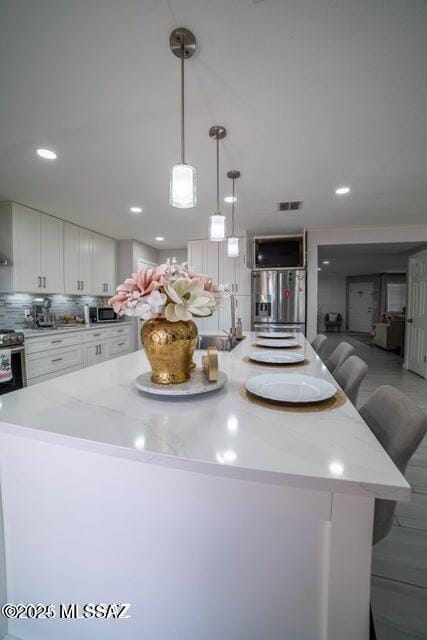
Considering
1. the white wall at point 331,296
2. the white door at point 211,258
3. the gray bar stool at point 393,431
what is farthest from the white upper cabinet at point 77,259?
the white wall at point 331,296

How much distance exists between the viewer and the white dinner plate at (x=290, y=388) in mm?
858

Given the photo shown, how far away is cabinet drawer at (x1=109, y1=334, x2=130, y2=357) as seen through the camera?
4375 millimetres

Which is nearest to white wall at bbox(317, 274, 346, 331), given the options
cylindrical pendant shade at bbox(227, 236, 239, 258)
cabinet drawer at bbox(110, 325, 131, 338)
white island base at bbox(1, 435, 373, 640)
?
cabinet drawer at bbox(110, 325, 131, 338)

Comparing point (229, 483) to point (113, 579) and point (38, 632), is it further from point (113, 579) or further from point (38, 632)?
point (38, 632)

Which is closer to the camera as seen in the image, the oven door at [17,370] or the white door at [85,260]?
the oven door at [17,370]

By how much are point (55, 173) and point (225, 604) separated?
10.0 ft

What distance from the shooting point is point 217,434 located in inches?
26.2

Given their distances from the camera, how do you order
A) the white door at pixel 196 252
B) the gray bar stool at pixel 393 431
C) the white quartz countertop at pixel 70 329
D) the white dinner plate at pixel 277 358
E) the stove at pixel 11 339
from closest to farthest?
the gray bar stool at pixel 393 431 < the white dinner plate at pixel 277 358 < the stove at pixel 11 339 < the white quartz countertop at pixel 70 329 < the white door at pixel 196 252

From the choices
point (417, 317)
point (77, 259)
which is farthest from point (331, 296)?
point (77, 259)

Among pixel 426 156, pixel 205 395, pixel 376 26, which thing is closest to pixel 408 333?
pixel 426 156

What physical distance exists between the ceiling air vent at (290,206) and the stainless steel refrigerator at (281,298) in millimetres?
1057

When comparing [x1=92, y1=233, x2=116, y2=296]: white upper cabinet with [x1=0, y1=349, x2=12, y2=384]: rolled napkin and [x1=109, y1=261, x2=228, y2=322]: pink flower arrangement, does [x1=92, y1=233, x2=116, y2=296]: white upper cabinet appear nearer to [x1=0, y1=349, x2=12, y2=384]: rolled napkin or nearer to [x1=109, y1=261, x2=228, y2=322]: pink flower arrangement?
[x1=0, y1=349, x2=12, y2=384]: rolled napkin

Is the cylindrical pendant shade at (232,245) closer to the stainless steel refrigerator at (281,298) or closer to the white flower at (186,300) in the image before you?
the stainless steel refrigerator at (281,298)

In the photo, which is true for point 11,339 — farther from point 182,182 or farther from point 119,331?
point 182,182
